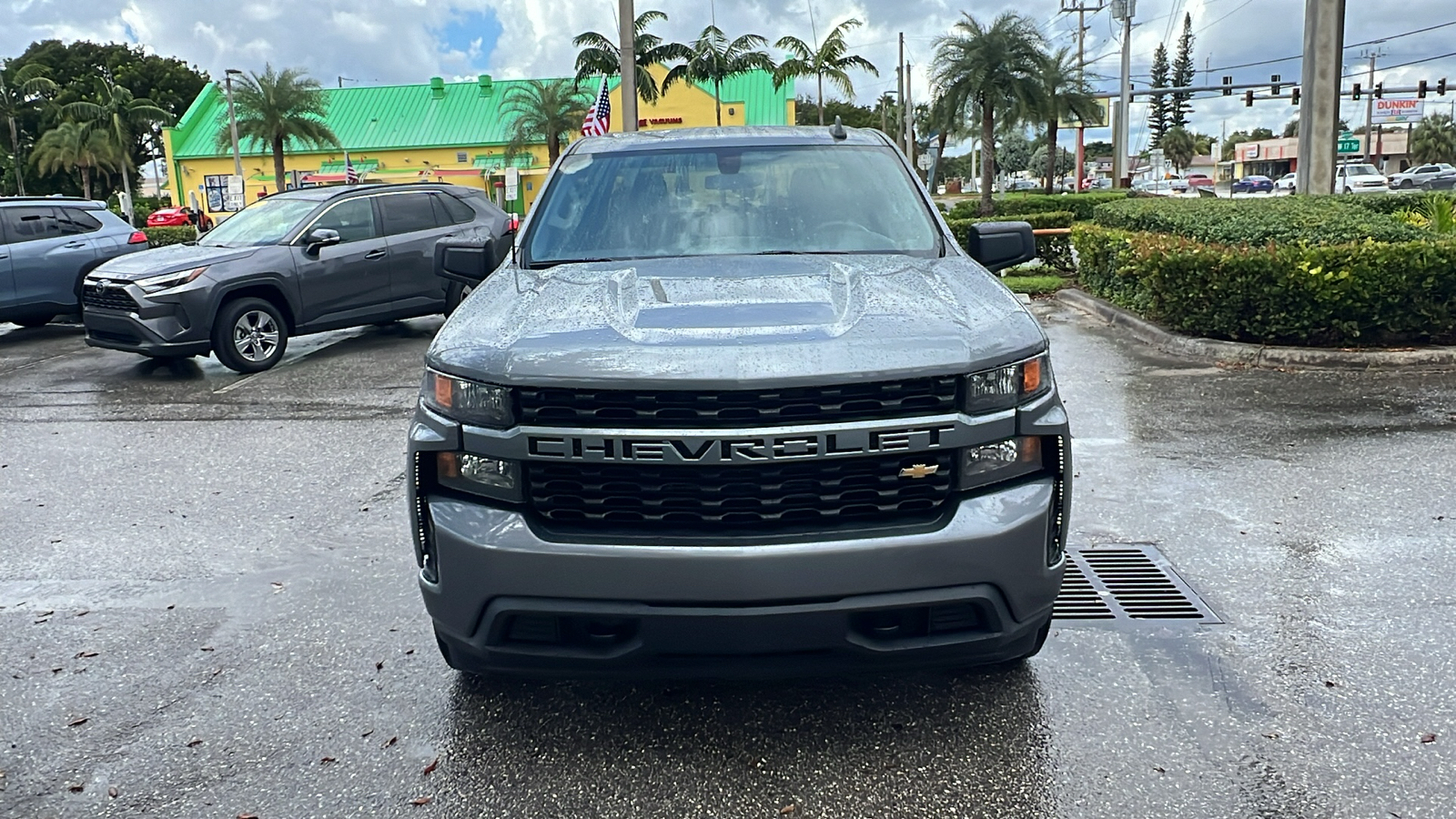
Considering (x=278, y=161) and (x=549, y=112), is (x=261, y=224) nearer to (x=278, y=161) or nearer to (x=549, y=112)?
(x=278, y=161)

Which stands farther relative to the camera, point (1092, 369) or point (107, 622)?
point (1092, 369)

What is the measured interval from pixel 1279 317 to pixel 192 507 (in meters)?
8.22

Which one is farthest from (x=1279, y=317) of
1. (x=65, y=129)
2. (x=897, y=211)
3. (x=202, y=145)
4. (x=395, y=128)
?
(x=65, y=129)

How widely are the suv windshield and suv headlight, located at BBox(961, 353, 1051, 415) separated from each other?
9.52 metres

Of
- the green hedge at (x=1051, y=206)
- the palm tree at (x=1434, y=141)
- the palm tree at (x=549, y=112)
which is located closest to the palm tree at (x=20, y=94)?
the palm tree at (x=549, y=112)

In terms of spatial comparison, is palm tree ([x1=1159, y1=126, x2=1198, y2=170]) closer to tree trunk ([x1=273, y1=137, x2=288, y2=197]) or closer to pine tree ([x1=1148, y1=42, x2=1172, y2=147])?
pine tree ([x1=1148, y1=42, x2=1172, y2=147])

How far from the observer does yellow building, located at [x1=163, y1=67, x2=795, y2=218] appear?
174 ft

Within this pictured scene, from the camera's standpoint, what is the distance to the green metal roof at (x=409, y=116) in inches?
2130

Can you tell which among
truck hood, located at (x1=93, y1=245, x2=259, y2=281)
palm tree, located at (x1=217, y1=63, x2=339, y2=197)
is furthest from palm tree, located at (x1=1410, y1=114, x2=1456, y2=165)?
truck hood, located at (x1=93, y1=245, x2=259, y2=281)

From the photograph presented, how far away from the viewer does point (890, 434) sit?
2.87 meters

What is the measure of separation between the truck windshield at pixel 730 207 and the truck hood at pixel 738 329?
46cm

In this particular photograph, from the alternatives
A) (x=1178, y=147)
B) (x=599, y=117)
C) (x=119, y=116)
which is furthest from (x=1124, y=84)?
(x=1178, y=147)

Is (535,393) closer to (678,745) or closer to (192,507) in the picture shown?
(678,745)

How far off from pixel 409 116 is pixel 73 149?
72.7 ft
